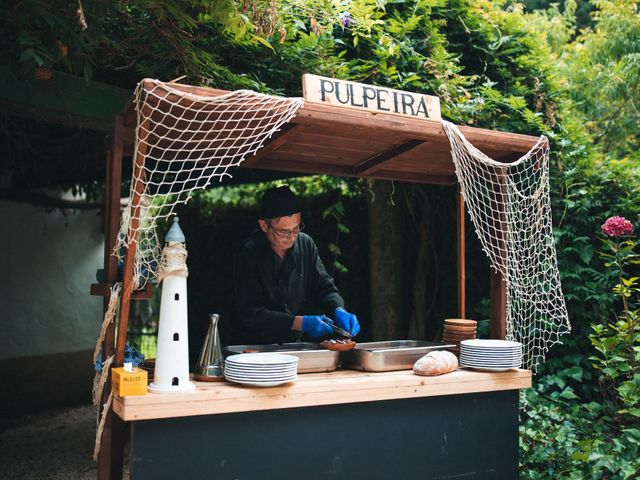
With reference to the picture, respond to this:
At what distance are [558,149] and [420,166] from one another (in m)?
1.59

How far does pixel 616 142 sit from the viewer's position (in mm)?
8898

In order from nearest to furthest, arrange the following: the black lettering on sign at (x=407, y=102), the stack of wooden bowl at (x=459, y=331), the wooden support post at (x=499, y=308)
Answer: the black lettering on sign at (x=407, y=102), the stack of wooden bowl at (x=459, y=331), the wooden support post at (x=499, y=308)

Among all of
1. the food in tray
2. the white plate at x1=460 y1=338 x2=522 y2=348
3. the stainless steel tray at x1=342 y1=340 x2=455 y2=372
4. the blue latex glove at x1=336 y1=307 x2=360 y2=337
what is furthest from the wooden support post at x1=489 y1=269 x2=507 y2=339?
the food in tray

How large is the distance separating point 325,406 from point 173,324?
0.79m

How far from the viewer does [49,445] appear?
5.50 meters

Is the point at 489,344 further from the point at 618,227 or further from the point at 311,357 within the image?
the point at 618,227

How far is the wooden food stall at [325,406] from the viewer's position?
7.82 feet

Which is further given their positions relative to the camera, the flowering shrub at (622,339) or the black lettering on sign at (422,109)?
the flowering shrub at (622,339)

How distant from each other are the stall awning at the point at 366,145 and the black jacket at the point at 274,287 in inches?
21.5

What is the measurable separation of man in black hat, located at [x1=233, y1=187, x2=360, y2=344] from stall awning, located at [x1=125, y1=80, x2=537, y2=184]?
32cm

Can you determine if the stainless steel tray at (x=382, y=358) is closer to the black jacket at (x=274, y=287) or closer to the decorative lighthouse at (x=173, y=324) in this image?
the black jacket at (x=274, y=287)

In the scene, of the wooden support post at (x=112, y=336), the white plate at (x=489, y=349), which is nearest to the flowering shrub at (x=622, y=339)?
the white plate at (x=489, y=349)

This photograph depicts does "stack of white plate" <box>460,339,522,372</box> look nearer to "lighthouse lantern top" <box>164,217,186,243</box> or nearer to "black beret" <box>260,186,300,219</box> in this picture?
"black beret" <box>260,186,300,219</box>

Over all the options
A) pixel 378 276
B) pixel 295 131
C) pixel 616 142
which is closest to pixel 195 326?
pixel 378 276
